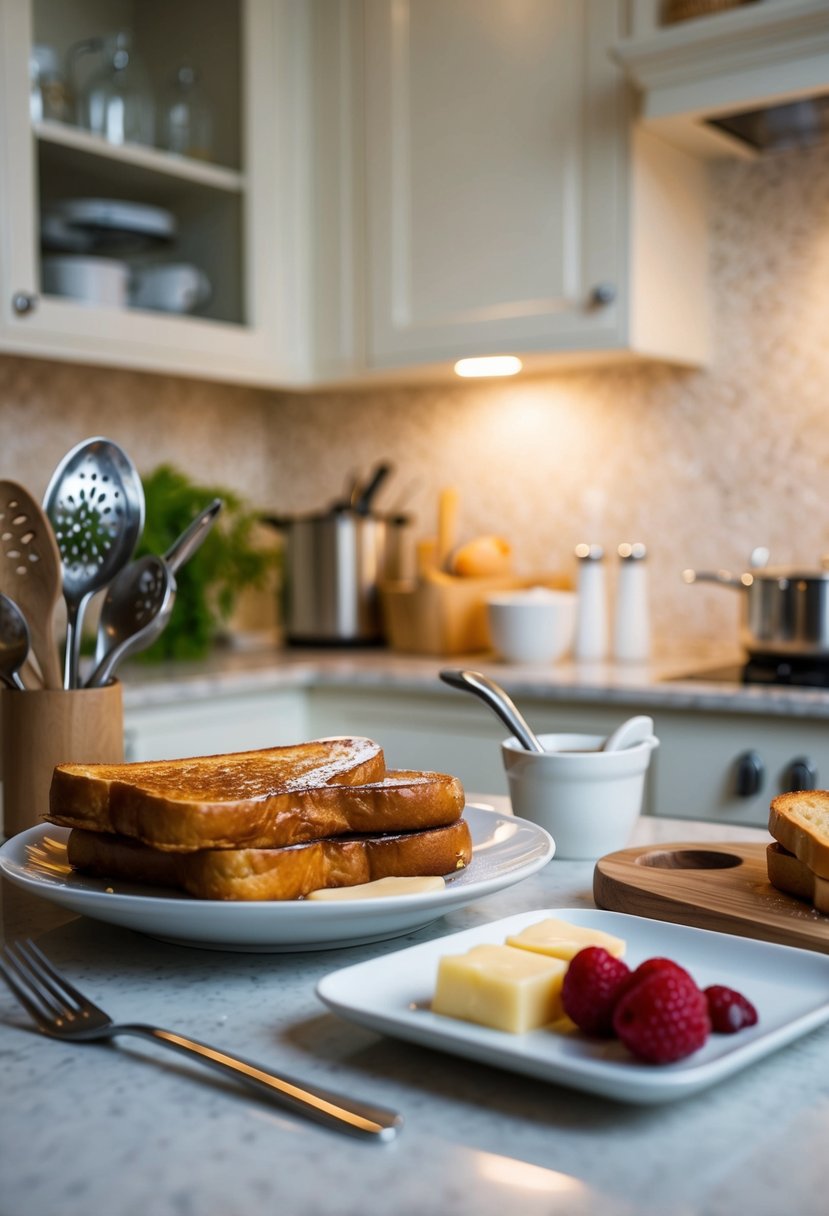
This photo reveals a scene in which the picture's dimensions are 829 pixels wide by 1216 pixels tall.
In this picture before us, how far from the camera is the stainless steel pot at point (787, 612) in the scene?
1976mm

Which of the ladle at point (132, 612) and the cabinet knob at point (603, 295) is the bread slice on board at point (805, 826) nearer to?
the ladle at point (132, 612)

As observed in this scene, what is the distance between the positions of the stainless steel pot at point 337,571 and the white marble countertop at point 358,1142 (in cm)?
209

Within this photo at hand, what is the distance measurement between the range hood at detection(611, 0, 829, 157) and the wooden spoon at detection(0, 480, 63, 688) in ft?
4.99

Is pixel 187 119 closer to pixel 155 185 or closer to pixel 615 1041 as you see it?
pixel 155 185

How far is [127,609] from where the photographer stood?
1006 mm

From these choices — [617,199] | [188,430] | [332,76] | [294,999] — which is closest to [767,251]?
[617,199]

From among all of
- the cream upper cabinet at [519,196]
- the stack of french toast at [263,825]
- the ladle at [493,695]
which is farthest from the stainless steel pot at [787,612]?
the stack of french toast at [263,825]

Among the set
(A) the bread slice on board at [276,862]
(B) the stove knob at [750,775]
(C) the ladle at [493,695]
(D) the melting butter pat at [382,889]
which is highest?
(C) the ladle at [493,695]

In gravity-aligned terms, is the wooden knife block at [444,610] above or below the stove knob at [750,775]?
above

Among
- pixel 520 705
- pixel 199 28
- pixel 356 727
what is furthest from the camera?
pixel 199 28

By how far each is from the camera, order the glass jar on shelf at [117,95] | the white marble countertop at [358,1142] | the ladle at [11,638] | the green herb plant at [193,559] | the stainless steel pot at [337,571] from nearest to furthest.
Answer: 1. the white marble countertop at [358,1142]
2. the ladle at [11,638]
3. the glass jar on shelf at [117,95]
4. the green herb plant at [193,559]
5. the stainless steel pot at [337,571]

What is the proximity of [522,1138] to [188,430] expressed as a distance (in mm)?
2675

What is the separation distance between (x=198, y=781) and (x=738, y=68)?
1697 millimetres

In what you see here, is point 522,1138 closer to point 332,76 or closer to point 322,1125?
point 322,1125
